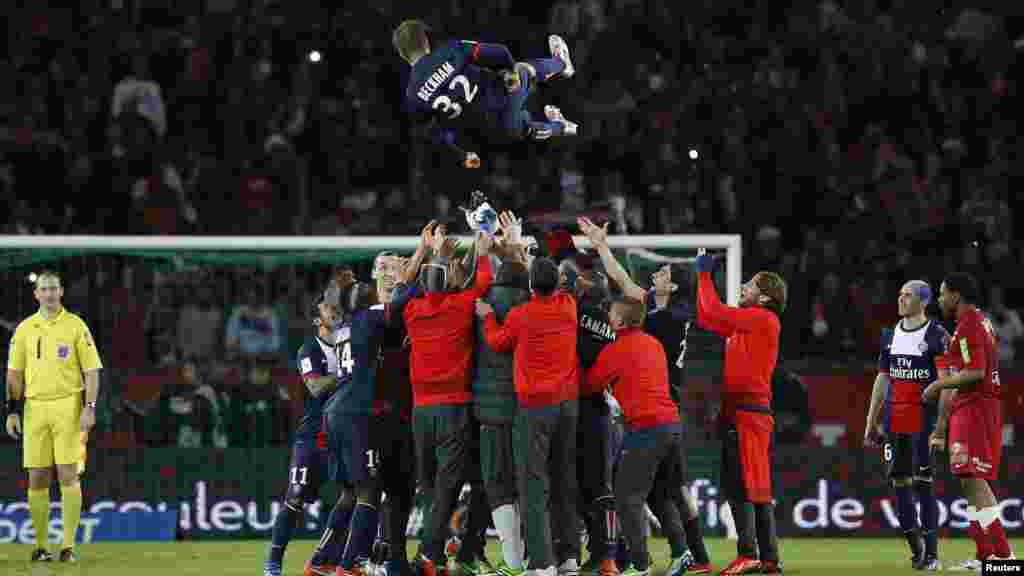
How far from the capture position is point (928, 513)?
48.4 feet

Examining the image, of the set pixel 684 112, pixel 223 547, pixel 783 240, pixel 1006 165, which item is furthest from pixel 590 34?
pixel 223 547

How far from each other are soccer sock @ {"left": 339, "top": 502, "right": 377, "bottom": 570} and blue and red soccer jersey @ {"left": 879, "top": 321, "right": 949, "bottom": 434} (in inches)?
176

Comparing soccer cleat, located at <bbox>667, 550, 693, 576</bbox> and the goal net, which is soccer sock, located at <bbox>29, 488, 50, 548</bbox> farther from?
soccer cleat, located at <bbox>667, 550, 693, 576</bbox>

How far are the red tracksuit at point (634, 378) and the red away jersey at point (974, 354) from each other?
7.90 ft

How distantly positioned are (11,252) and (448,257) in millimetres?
7152

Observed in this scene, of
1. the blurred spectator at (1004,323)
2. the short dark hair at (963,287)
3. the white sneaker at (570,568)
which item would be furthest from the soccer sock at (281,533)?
the blurred spectator at (1004,323)

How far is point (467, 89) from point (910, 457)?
188 inches

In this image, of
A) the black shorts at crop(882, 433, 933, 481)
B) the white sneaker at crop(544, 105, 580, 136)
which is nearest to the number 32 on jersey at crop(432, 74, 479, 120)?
the white sneaker at crop(544, 105, 580, 136)

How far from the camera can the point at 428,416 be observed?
12.8 m

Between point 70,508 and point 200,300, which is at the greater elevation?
point 200,300

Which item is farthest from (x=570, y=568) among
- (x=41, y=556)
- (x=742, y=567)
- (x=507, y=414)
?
(x=41, y=556)

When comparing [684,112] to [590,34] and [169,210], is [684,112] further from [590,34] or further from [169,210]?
[169,210]

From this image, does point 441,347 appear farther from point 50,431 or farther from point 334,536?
point 50,431

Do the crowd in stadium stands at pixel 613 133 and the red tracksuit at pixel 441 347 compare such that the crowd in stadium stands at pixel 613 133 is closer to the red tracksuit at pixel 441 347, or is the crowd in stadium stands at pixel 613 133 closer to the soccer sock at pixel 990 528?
the soccer sock at pixel 990 528
